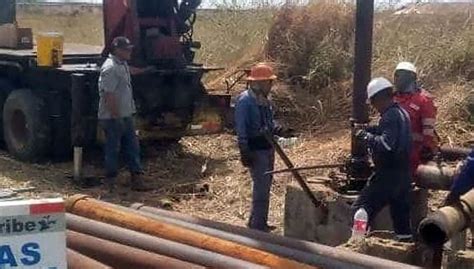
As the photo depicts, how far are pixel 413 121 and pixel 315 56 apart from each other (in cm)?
687

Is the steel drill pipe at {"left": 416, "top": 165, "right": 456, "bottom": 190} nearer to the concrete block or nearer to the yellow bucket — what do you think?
the concrete block

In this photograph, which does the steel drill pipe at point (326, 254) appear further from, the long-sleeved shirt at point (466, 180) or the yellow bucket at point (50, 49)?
the yellow bucket at point (50, 49)

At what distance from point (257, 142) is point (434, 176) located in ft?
5.46

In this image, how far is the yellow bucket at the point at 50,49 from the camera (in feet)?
39.8

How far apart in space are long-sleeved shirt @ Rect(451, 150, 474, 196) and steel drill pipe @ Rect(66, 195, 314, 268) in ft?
4.89

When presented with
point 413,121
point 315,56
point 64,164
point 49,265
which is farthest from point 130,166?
point 49,265

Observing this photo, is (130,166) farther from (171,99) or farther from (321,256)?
(321,256)

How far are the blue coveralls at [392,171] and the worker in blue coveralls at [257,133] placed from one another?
1.26 m

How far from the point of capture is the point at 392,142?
750 cm

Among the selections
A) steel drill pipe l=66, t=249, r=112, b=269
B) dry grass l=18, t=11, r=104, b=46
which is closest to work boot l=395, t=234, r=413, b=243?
steel drill pipe l=66, t=249, r=112, b=269

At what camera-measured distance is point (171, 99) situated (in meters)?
12.4

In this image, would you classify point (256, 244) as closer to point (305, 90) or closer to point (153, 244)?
point (153, 244)

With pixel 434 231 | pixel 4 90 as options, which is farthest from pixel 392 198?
pixel 4 90

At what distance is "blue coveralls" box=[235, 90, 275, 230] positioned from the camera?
344 inches
